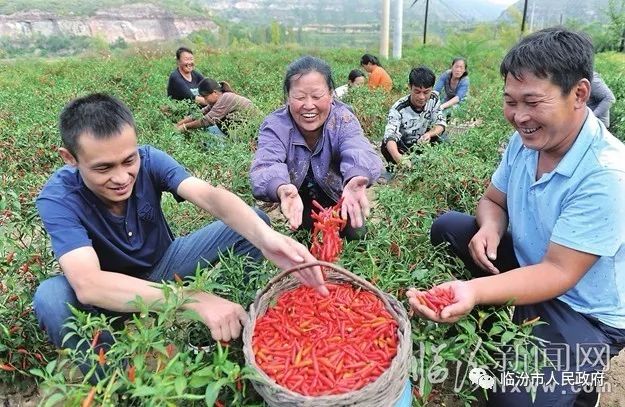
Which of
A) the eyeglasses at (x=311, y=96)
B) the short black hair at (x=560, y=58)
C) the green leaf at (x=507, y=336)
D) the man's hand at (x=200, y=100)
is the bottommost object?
the man's hand at (x=200, y=100)

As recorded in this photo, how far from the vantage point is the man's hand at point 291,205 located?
7.98 feet

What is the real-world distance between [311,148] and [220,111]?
369cm

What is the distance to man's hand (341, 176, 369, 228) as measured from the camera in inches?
95.0

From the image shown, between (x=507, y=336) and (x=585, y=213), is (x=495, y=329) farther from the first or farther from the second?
(x=585, y=213)

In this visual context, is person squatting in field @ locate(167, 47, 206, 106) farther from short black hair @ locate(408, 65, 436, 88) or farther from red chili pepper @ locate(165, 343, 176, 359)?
red chili pepper @ locate(165, 343, 176, 359)

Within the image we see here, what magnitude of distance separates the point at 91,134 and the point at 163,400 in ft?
3.89

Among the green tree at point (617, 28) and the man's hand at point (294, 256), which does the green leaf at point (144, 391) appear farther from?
the green tree at point (617, 28)

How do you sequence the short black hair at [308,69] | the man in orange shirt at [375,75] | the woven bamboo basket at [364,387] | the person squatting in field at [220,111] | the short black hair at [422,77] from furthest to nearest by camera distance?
1. the man in orange shirt at [375,75]
2. the person squatting in field at [220,111]
3. the short black hair at [422,77]
4. the short black hair at [308,69]
5. the woven bamboo basket at [364,387]

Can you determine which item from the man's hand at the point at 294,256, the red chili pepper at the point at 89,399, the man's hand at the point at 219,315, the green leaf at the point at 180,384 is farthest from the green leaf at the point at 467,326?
the red chili pepper at the point at 89,399

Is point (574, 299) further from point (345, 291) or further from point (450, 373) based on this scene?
point (345, 291)

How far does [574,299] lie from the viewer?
2.08m

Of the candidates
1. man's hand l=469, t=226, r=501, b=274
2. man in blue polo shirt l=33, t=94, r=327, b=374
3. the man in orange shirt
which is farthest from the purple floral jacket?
the man in orange shirt

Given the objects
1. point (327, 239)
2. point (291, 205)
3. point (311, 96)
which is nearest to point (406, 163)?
point (311, 96)

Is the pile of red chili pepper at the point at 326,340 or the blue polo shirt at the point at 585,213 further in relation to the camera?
the blue polo shirt at the point at 585,213
